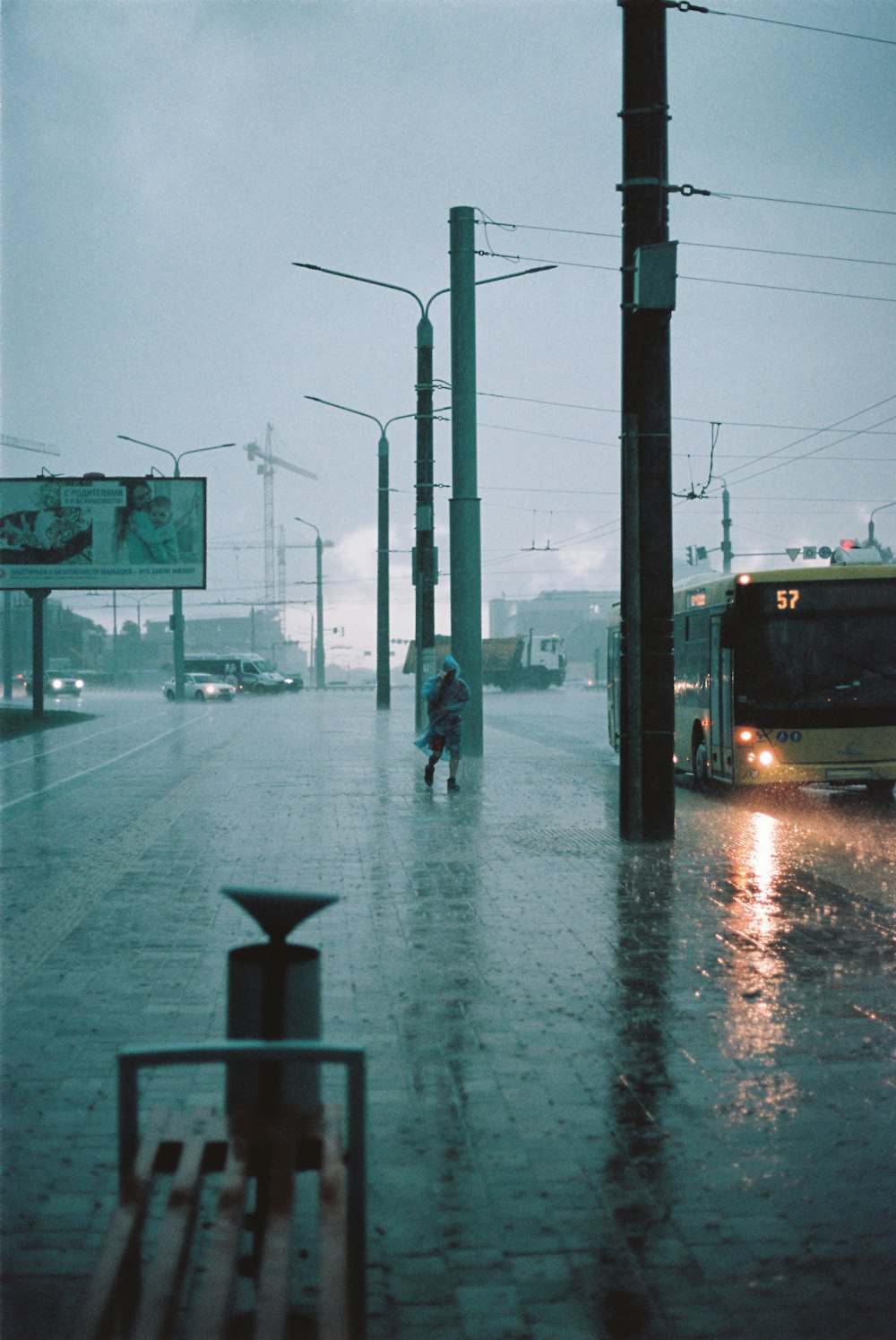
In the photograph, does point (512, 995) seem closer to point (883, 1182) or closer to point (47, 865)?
point (883, 1182)

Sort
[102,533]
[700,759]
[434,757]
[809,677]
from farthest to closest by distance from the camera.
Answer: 1. [102,533]
2. [700,759]
3. [434,757]
4. [809,677]

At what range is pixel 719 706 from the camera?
17859mm

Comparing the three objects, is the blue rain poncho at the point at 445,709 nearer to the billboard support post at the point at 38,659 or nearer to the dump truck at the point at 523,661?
the billboard support post at the point at 38,659

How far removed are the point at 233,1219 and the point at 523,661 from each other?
69.9 meters

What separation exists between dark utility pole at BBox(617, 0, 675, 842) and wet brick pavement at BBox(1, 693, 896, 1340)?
2.30 ft

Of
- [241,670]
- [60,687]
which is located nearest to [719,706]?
[241,670]

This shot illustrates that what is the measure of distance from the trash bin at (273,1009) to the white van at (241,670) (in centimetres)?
7161

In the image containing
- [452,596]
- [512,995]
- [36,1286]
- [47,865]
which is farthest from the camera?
[452,596]

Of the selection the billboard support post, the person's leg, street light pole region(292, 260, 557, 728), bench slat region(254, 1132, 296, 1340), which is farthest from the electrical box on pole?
the billboard support post

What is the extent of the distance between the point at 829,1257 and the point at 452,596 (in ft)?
64.7

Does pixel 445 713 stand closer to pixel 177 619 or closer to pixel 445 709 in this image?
pixel 445 709

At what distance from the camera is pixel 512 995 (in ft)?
23.0

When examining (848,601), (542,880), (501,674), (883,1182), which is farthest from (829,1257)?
(501,674)

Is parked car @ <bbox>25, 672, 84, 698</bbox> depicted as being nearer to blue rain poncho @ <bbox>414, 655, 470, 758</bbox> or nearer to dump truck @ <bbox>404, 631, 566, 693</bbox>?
dump truck @ <bbox>404, 631, 566, 693</bbox>
